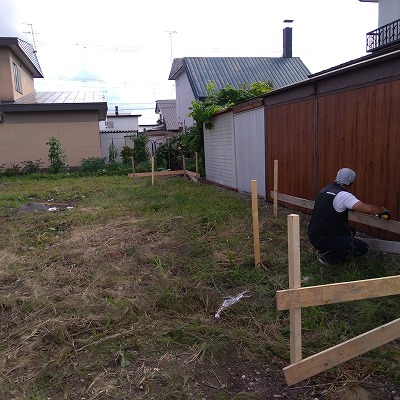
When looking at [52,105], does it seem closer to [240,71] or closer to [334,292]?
[240,71]

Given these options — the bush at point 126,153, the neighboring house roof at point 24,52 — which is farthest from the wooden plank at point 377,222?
the neighboring house roof at point 24,52

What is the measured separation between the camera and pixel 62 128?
20.3 meters

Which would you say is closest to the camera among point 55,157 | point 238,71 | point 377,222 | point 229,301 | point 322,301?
point 322,301

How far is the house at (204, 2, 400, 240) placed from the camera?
523 centimetres

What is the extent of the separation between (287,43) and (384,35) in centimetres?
1002

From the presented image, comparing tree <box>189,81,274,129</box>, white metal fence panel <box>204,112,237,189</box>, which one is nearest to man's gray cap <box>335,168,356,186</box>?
white metal fence panel <box>204,112,237,189</box>

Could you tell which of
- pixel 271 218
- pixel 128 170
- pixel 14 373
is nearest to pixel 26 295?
pixel 14 373

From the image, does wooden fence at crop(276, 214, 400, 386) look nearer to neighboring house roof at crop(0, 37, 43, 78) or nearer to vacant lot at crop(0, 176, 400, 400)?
vacant lot at crop(0, 176, 400, 400)

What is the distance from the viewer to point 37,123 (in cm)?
1992

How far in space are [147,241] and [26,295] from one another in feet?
7.56

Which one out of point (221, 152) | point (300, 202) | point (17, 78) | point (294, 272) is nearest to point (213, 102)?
point (221, 152)

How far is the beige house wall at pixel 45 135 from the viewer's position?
64.5 feet

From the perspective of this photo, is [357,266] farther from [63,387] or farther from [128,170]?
[128,170]

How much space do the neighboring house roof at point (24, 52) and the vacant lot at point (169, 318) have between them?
52.5 ft
